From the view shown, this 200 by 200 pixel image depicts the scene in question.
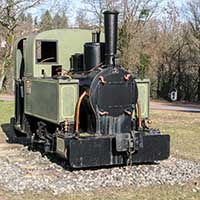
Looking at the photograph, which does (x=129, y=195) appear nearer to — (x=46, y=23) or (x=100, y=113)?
(x=100, y=113)

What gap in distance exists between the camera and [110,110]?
27.4ft

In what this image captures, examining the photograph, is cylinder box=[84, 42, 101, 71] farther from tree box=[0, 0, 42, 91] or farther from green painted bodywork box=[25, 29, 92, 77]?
tree box=[0, 0, 42, 91]

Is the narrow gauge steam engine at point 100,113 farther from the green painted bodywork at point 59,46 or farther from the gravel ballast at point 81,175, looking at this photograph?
the green painted bodywork at point 59,46

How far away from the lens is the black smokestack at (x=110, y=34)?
838 cm

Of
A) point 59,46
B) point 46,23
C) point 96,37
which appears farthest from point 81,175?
point 46,23

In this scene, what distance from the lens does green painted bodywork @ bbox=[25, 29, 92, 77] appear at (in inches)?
399

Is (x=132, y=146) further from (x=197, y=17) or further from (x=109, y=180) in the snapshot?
(x=197, y=17)

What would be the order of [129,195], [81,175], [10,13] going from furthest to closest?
[10,13] < [81,175] < [129,195]

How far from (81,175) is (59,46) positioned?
353 centimetres

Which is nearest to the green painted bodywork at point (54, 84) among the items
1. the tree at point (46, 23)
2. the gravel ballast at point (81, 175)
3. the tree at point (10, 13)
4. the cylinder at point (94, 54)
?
the cylinder at point (94, 54)

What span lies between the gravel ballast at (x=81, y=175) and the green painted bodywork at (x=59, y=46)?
6.97ft

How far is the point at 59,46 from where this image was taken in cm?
1030

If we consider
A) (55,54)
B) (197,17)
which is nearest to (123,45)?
(197,17)

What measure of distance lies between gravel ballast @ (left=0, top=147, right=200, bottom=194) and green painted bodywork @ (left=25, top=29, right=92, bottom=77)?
2124mm
